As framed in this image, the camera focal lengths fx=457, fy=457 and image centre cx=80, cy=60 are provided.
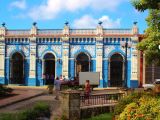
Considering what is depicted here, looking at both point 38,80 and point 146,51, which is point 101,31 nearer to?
point 38,80

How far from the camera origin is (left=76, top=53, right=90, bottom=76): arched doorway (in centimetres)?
4672

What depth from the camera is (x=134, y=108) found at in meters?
12.5

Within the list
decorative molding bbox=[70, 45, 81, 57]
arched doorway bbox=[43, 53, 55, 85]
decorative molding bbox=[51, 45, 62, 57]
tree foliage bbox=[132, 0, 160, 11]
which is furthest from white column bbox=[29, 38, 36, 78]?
tree foliage bbox=[132, 0, 160, 11]

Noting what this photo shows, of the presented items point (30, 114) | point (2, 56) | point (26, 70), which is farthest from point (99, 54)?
point (30, 114)

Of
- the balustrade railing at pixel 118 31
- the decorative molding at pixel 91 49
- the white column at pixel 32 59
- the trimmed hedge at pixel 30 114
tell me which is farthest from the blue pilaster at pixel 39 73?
the trimmed hedge at pixel 30 114

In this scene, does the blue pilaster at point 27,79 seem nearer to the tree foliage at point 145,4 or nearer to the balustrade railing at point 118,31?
the balustrade railing at point 118,31

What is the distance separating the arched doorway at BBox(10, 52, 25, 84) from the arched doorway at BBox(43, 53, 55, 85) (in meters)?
2.63

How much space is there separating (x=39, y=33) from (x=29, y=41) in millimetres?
1337

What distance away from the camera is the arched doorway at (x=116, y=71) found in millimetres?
46094

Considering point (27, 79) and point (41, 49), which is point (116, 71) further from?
point (27, 79)

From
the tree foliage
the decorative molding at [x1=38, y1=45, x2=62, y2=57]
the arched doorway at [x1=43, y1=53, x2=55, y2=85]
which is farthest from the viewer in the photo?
the decorative molding at [x1=38, y1=45, x2=62, y2=57]

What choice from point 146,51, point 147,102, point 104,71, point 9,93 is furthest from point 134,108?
point 104,71

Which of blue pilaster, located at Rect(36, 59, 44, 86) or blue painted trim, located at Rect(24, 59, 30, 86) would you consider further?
blue painted trim, located at Rect(24, 59, 30, 86)

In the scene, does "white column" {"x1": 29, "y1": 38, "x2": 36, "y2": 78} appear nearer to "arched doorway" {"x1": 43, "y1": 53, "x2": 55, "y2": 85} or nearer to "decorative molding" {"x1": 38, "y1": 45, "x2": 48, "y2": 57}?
"decorative molding" {"x1": 38, "y1": 45, "x2": 48, "y2": 57}
